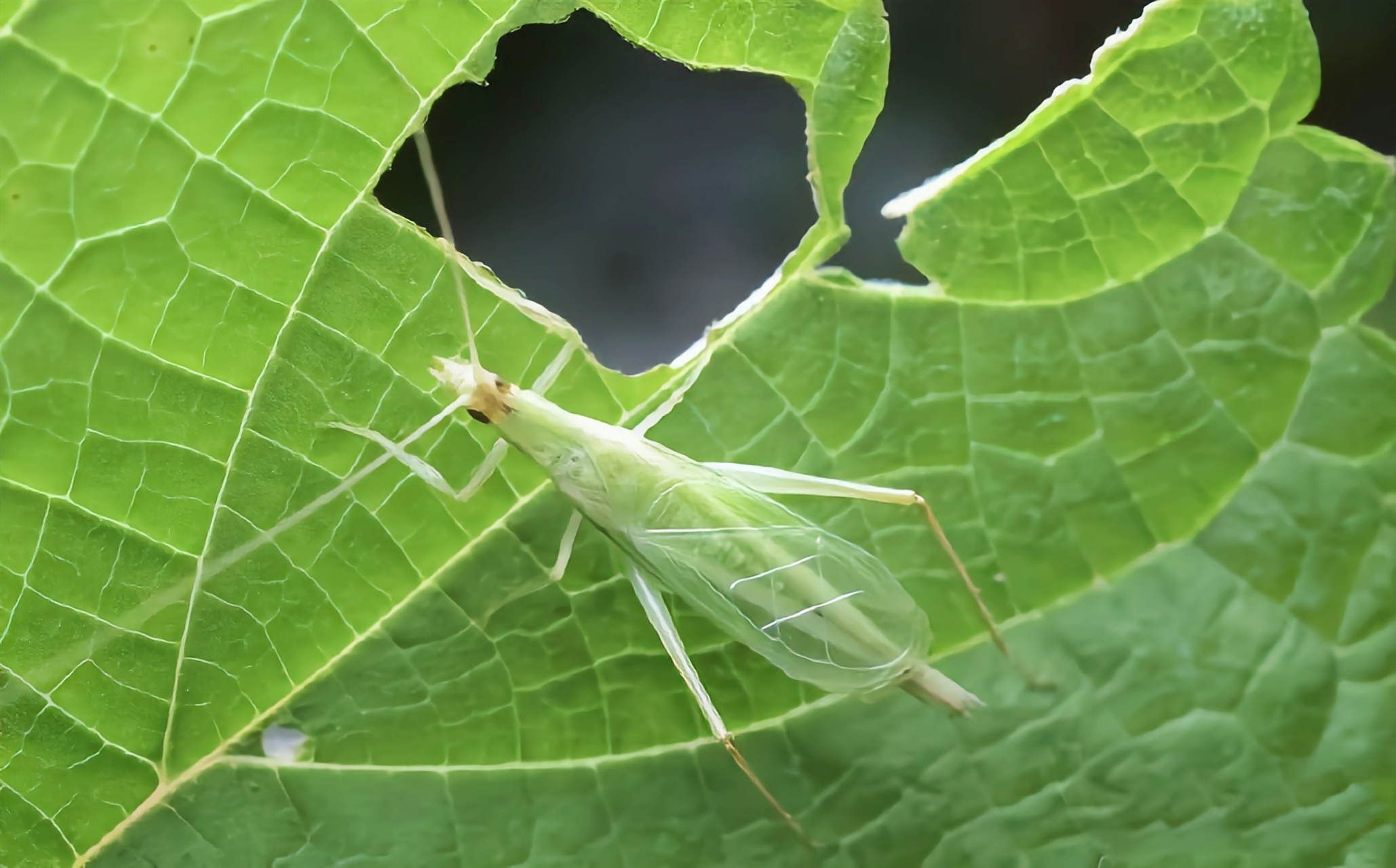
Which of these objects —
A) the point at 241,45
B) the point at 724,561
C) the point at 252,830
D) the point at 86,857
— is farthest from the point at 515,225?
the point at 86,857

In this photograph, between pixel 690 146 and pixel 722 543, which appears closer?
pixel 722 543

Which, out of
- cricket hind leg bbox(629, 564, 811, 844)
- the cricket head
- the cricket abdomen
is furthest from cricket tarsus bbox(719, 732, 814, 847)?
the cricket head

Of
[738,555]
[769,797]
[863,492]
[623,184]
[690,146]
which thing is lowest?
[769,797]

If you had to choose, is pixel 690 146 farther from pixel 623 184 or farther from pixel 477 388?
pixel 477 388

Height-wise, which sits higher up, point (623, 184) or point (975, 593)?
point (623, 184)

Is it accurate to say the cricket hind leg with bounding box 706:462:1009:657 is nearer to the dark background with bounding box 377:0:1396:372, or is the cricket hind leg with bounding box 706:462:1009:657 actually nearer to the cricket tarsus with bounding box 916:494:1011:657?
the cricket tarsus with bounding box 916:494:1011:657

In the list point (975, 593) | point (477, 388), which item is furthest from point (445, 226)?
point (975, 593)
